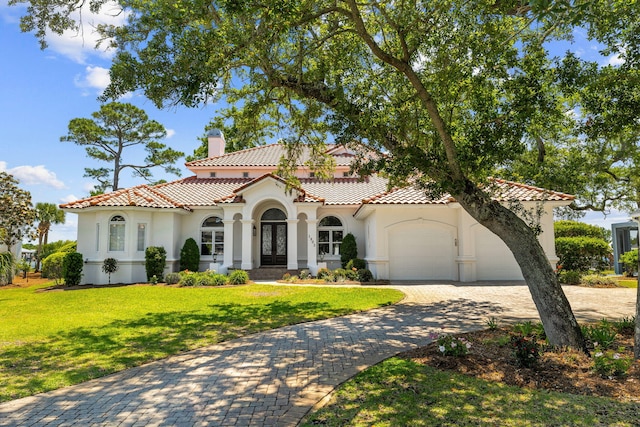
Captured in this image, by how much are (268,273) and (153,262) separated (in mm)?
6012

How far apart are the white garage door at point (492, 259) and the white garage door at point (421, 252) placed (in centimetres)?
124

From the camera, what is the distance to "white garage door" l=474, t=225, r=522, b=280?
18.6m

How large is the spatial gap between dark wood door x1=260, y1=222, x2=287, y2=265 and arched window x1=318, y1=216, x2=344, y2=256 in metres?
2.29

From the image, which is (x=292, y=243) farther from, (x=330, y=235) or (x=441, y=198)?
(x=441, y=198)

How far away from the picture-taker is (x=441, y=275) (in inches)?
752

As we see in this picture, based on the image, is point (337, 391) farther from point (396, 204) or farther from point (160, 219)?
point (160, 219)

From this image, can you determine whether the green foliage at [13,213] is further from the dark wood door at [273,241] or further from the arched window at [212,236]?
the dark wood door at [273,241]

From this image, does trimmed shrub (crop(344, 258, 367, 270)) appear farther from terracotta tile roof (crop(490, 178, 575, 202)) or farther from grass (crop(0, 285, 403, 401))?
terracotta tile roof (crop(490, 178, 575, 202))

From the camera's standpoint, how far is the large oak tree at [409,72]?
685 cm

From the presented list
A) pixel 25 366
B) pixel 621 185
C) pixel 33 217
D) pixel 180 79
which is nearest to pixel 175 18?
pixel 180 79

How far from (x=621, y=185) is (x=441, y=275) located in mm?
14440

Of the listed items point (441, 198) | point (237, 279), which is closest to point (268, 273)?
point (237, 279)

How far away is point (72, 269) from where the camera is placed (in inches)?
730

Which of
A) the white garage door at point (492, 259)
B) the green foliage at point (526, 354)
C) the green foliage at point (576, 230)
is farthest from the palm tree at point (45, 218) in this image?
the green foliage at point (576, 230)
